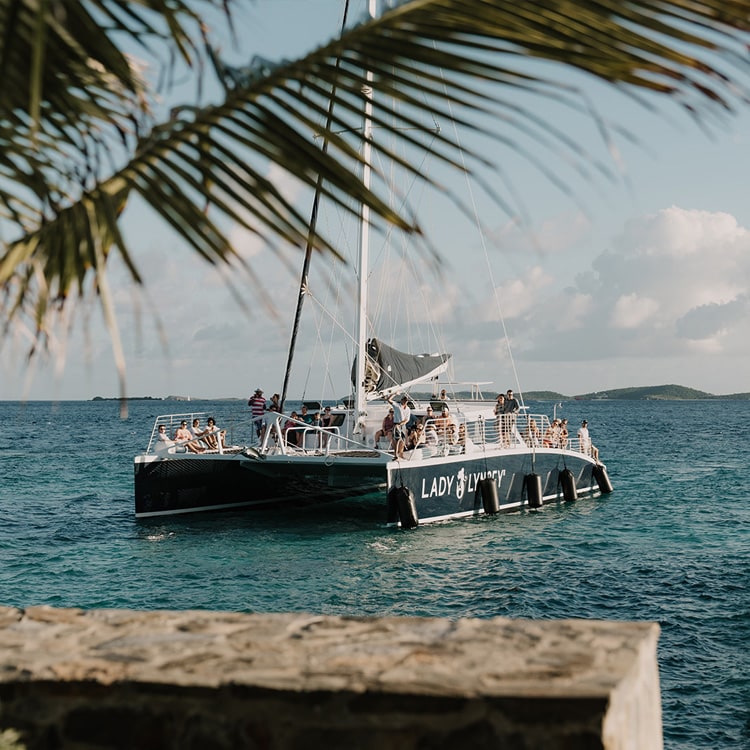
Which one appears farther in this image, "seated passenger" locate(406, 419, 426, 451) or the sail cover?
the sail cover

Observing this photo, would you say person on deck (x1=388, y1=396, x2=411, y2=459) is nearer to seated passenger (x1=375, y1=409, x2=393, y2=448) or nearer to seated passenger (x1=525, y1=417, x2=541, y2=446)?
seated passenger (x1=375, y1=409, x2=393, y2=448)

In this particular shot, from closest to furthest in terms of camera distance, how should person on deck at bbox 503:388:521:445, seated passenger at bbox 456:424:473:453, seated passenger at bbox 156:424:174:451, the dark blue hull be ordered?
the dark blue hull
seated passenger at bbox 156:424:174:451
seated passenger at bbox 456:424:473:453
person on deck at bbox 503:388:521:445

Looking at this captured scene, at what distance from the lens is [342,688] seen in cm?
354

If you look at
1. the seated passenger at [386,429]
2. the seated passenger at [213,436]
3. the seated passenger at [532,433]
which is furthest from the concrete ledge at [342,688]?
the seated passenger at [532,433]

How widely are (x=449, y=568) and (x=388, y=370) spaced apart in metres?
8.15

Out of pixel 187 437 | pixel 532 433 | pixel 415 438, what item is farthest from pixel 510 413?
pixel 187 437

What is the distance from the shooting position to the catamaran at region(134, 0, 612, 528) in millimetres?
22312

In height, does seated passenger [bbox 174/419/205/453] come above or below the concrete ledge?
above

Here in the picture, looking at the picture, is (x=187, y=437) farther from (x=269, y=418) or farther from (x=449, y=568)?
(x=449, y=568)

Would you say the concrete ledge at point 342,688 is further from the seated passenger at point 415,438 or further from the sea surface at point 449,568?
the seated passenger at point 415,438

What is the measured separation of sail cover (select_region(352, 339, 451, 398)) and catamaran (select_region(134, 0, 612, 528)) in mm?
30

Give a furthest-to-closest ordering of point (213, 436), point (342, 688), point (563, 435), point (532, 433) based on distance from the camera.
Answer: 1. point (563, 435)
2. point (532, 433)
3. point (213, 436)
4. point (342, 688)

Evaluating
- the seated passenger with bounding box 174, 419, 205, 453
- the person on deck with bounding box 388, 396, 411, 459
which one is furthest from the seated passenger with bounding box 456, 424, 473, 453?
the seated passenger with bounding box 174, 419, 205, 453

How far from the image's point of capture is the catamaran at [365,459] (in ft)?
73.2
